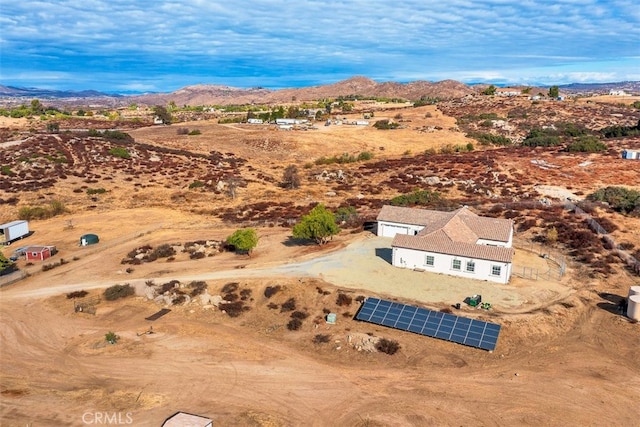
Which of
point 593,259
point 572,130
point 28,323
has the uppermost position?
point 572,130

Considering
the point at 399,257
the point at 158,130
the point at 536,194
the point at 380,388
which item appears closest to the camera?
the point at 380,388

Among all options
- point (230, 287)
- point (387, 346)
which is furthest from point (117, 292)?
point (387, 346)

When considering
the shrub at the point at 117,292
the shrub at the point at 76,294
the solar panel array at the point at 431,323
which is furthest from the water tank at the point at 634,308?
the shrub at the point at 76,294

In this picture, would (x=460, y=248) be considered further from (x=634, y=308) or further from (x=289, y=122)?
(x=289, y=122)

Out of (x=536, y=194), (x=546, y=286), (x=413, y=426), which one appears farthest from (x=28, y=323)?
(x=536, y=194)

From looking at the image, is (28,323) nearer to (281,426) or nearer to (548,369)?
(281,426)

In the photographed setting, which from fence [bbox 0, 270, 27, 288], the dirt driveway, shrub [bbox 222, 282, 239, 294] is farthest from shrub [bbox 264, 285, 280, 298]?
fence [bbox 0, 270, 27, 288]

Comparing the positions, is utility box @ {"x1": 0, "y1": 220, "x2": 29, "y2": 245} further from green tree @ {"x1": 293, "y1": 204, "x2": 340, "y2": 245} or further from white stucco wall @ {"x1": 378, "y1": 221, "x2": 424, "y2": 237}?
white stucco wall @ {"x1": 378, "y1": 221, "x2": 424, "y2": 237}
